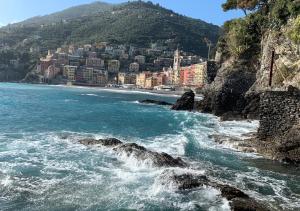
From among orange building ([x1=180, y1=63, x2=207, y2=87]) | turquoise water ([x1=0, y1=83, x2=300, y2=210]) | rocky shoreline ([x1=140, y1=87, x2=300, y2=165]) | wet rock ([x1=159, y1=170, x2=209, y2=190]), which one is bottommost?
turquoise water ([x1=0, y1=83, x2=300, y2=210])

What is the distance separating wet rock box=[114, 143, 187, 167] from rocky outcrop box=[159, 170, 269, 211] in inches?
77.1

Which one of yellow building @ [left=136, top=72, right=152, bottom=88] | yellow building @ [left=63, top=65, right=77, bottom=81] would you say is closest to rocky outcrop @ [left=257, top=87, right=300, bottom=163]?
yellow building @ [left=136, top=72, right=152, bottom=88]

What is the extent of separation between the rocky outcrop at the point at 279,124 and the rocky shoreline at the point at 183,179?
6.77 meters

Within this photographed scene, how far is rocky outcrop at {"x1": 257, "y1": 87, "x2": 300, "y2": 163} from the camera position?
2530 centimetres

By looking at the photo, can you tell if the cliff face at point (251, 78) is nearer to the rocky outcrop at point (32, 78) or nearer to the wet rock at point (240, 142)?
the wet rock at point (240, 142)

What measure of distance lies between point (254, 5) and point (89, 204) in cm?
5539

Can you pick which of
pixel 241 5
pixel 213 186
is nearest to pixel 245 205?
pixel 213 186

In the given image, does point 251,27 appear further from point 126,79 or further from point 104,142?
point 126,79

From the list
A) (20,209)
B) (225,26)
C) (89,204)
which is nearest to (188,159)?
(89,204)

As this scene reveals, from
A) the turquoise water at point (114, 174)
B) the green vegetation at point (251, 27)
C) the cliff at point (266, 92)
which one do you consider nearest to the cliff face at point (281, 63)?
the cliff at point (266, 92)

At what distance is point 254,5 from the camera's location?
64375 mm

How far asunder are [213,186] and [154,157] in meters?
4.97

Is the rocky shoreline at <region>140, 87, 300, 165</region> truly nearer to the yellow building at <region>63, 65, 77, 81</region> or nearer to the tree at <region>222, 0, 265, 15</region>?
the tree at <region>222, 0, 265, 15</region>

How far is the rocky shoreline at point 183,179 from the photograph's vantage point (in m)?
15.5
